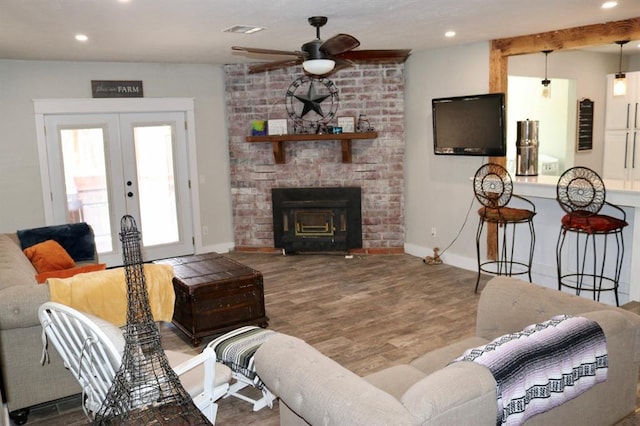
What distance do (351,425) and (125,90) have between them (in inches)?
238

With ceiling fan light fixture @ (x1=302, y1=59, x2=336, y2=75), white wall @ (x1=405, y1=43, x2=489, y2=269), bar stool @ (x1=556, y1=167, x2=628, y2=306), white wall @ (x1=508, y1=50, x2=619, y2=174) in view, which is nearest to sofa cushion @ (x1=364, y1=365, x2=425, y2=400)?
ceiling fan light fixture @ (x1=302, y1=59, x2=336, y2=75)

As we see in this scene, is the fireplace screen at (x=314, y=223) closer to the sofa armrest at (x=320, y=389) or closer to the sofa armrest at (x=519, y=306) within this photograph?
the sofa armrest at (x=519, y=306)

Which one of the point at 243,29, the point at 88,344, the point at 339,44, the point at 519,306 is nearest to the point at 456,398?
the point at 519,306

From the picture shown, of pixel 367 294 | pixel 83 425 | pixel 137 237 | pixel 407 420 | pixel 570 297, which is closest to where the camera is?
pixel 407 420

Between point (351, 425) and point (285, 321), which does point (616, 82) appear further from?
point (351, 425)

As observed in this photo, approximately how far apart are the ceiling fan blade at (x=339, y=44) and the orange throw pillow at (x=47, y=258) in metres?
2.87

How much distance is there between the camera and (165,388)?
213 centimetres

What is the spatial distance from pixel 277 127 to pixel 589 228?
4053mm

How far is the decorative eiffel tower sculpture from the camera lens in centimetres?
199

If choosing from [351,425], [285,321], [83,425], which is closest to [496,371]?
[351,425]

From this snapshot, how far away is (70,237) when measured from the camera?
18.3 feet

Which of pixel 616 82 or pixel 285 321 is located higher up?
pixel 616 82

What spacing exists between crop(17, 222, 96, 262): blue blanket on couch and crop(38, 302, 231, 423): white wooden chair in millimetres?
2798

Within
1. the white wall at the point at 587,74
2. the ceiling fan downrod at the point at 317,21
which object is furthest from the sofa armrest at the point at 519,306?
the white wall at the point at 587,74
